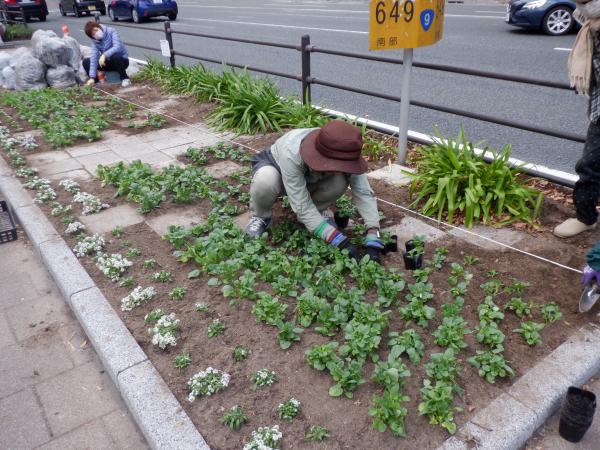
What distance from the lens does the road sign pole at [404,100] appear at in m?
4.40

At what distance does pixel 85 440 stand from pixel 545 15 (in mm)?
11736

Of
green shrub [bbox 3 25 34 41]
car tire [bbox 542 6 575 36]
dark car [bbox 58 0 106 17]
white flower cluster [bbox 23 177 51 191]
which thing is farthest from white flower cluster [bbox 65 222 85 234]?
dark car [bbox 58 0 106 17]

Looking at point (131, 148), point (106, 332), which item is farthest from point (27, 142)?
point (106, 332)

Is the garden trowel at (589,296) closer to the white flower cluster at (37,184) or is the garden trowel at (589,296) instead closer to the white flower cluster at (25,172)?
the white flower cluster at (37,184)

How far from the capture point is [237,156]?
533cm

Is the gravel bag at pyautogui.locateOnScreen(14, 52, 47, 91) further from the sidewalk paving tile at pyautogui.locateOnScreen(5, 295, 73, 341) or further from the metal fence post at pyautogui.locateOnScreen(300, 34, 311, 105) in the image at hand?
the sidewalk paving tile at pyautogui.locateOnScreen(5, 295, 73, 341)

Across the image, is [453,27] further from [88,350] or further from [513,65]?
[88,350]

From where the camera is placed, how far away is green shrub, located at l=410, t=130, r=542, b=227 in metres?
3.75

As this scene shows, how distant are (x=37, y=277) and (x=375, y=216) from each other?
2.42 metres

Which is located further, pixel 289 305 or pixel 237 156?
pixel 237 156

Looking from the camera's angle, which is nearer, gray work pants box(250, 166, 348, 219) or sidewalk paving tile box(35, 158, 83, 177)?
gray work pants box(250, 166, 348, 219)

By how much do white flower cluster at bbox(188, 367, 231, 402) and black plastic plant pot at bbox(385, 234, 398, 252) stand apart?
4.69 ft

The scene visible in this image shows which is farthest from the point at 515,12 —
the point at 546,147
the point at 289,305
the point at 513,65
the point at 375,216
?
the point at 289,305

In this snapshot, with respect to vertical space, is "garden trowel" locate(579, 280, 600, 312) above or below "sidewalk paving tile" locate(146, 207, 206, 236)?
above
